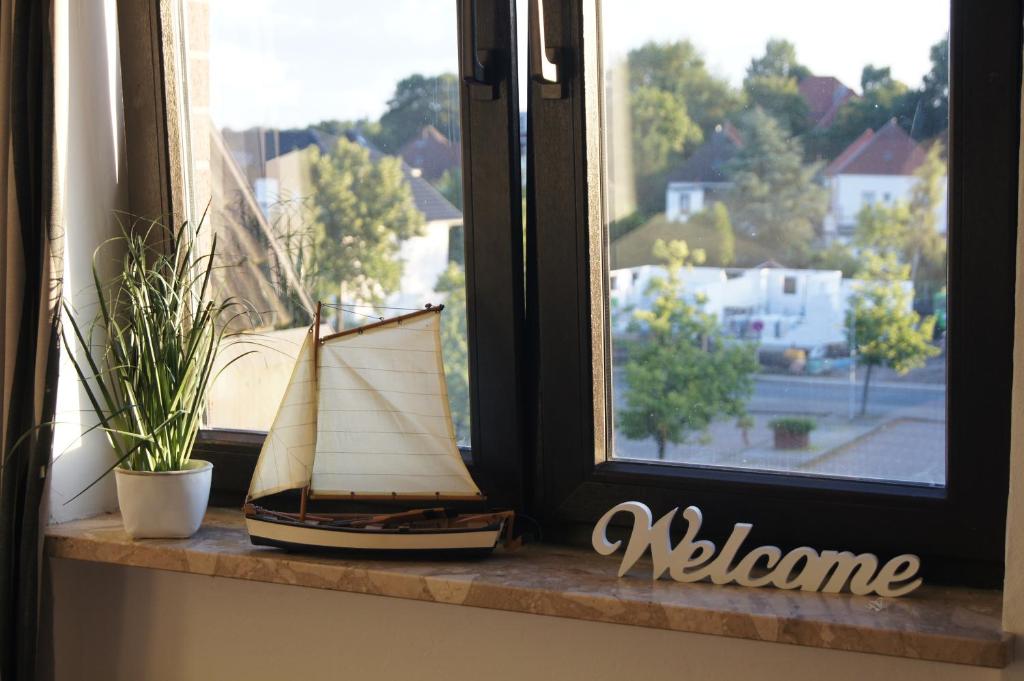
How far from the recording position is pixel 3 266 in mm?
1724

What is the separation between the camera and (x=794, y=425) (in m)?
1.50

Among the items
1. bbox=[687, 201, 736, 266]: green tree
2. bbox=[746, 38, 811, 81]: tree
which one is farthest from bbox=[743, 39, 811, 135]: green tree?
bbox=[687, 201, 736, 266]: green tree

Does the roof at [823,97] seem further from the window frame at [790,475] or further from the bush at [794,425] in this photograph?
the bush at [794,425]

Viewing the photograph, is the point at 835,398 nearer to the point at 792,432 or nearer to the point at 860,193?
the point at 792,432

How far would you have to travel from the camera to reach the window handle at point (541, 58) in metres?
1.53

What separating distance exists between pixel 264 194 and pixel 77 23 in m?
0.42

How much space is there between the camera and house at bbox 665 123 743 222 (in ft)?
4.93

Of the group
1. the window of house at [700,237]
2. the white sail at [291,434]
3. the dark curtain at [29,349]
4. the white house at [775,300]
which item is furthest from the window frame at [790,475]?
the dark curtain at [29,349]

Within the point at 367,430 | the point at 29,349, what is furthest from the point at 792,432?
the point at 29,349

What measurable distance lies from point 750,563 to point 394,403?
1.83 feet

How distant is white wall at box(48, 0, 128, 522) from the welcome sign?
930 mm

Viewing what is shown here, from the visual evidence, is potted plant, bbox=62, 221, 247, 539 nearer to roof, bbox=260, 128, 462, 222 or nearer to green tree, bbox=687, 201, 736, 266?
roof, bbox=260, 128, 462, 222

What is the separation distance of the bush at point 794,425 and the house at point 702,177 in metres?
0.32

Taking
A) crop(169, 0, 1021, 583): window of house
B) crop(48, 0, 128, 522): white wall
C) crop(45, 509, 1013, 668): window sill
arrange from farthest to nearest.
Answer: crop(48, 0, 128, 522): white wall < crop(169, 0, 1021, 583): window of house < crop(45, 509, 1013, 668): window sill
